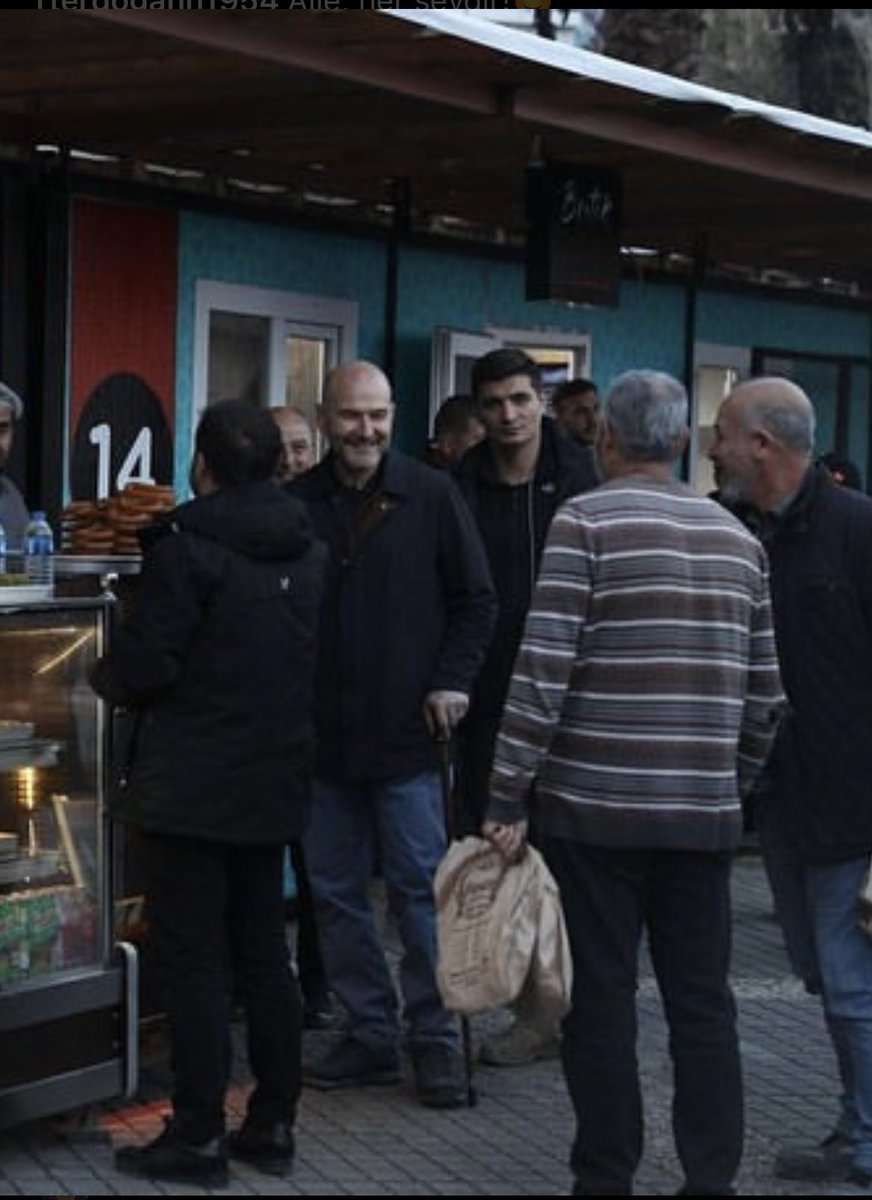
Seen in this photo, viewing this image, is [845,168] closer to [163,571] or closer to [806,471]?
[806,471]

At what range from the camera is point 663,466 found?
5.18 meters

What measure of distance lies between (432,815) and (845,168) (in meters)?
3.75

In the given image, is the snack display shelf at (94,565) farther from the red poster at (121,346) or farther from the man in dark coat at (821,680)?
the red poster at (121,346)

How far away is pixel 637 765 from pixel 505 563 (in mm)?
1815

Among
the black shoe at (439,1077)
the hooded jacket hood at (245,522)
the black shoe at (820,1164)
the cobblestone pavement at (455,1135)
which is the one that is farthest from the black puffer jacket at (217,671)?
the black shoe at (820,1164)

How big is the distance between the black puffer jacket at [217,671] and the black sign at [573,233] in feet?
11.2

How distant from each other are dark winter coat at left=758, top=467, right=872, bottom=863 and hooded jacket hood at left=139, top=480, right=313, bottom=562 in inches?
46.3

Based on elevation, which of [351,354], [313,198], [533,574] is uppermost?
[313,198]

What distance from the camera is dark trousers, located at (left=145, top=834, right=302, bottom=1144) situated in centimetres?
541

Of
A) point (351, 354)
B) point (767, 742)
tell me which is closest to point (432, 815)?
point (767, 742)

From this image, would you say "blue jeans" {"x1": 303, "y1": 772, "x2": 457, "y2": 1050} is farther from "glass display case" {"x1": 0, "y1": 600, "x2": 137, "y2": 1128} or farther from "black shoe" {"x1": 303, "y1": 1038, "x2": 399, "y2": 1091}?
"glass display case" {"x1": 0, "y1": 600, "x2": 137, "y2": 1128}

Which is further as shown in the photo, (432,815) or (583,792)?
(432,815)

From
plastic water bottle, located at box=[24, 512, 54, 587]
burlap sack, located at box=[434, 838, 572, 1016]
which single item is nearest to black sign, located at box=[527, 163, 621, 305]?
plastic water bottle, located at box=[24, 512, 54, 587]

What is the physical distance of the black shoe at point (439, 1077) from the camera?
625cm
